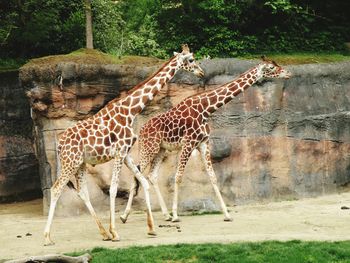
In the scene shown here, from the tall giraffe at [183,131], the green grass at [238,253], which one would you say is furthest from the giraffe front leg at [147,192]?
the tall giraffe at [183,131]

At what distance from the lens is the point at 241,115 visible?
57.4 ft

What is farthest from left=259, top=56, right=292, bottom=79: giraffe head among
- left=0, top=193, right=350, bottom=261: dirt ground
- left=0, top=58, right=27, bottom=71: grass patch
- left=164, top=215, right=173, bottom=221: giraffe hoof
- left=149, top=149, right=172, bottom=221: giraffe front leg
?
left=0, top=58, right=27, bottom=71: grass patch

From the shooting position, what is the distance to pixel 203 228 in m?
13.7

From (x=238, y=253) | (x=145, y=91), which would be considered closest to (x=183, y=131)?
(x=145, y=91)

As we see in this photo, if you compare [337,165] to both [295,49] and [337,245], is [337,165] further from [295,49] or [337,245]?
[337,245]

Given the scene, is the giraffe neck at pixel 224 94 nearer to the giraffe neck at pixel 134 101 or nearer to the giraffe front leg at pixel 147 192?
the giraffe neck at pixel 134 101

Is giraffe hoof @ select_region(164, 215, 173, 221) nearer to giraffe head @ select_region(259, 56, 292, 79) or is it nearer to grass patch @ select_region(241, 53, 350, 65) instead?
giraffe head @ select_region(259, 56, 292, 79)

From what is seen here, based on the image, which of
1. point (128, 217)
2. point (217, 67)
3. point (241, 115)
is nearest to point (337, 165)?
point (241, 115)

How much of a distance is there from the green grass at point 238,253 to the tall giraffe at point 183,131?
151 inches

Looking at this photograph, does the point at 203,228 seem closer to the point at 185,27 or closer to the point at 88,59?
the point at 88,59

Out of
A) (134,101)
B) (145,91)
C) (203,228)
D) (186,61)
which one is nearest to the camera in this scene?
(203,228)

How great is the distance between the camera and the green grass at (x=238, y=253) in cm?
1073

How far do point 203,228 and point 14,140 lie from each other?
8.45 meters

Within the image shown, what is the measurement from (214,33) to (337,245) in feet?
33.5
